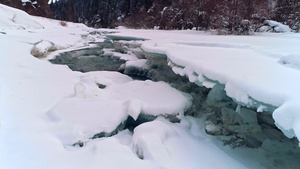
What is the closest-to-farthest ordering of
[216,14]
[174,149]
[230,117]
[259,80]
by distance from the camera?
[259,80], [174,149], [230,117], [216,14]

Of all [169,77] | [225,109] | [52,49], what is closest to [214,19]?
[169,77]

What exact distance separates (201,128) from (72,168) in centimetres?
152

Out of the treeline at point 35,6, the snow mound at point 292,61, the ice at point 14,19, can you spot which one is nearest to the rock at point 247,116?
the snow mound at point 292,61

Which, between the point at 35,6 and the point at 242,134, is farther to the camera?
the point at 35,6

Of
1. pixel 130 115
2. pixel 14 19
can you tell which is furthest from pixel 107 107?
pixel 14 19

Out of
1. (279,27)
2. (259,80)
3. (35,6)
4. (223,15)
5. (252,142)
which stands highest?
(35,6)

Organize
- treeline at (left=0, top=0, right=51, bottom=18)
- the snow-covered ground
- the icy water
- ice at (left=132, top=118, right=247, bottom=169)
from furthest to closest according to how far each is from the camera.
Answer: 1. treeline at (left=0, top=0, right=51, bottom=18)
2. the icy water
3. ice at (left=132, top=118, right=247, bottom=169)
4. the snow-covered ground

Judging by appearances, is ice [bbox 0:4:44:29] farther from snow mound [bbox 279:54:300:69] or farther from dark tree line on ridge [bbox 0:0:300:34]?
snow mound [bbox 279:54:300:69]

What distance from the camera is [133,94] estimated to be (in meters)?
2.97

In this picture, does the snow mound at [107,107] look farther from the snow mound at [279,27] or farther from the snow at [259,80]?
the snow mound at [279,27]

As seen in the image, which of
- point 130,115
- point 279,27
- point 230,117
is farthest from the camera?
point 279,27

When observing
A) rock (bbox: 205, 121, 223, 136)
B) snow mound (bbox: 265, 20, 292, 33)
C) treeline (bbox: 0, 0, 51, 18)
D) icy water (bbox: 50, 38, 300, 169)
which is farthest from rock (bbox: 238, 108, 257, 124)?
treeline (bbox: 0, 0, 51, 18)

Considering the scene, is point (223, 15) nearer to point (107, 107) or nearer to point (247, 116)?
point (247, 116)

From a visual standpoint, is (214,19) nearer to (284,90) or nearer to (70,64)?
(70,64)
